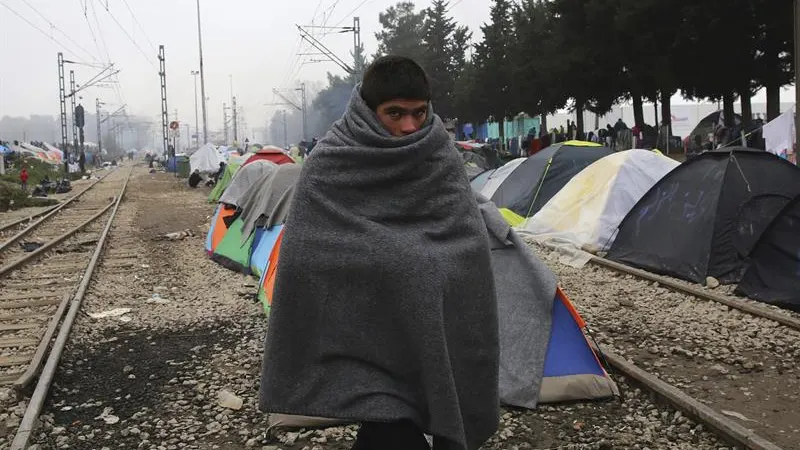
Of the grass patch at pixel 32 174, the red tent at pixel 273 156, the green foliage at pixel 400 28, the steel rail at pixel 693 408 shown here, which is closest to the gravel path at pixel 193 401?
the steel rail at pixel 693 408

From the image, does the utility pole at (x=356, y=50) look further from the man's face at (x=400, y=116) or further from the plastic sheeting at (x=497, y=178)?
the man's face at (x=400, y=116)

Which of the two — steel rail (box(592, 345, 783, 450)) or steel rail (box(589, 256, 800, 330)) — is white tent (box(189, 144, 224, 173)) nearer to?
steel rail (box(589, 256, 800, 330))

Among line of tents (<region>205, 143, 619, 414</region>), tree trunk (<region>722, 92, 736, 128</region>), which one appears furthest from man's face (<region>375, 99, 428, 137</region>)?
tree trunk (<region>722, 92, 736, 128</region>)

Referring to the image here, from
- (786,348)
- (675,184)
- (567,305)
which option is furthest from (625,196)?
(567,305)

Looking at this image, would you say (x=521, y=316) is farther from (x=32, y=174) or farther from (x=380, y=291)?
(x=32, y=174)

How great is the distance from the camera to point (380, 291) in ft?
6.18

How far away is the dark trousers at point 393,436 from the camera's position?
1.92 metres

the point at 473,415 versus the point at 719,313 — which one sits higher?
the point at 473,415

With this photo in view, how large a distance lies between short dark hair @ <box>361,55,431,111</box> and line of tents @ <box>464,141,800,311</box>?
20.6ft

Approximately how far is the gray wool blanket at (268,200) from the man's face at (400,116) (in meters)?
6.73

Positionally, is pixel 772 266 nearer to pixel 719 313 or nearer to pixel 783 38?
pixel 719 313

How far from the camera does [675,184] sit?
911 cm

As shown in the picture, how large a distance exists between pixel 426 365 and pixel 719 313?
582 cm

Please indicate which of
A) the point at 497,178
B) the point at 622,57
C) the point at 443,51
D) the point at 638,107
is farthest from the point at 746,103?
the point at 443,51
